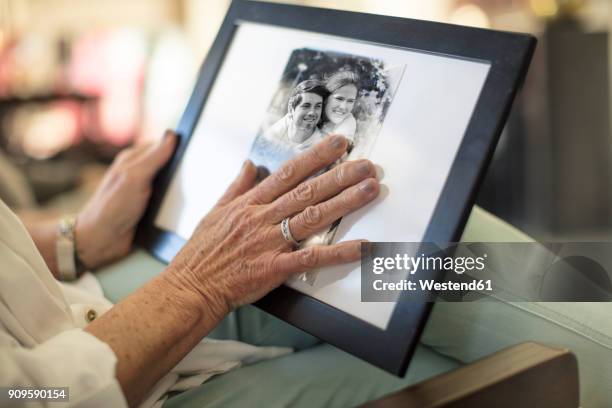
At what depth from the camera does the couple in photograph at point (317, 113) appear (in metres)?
0.76

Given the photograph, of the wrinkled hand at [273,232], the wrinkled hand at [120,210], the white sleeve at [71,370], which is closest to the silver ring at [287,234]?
the wrinkled hand at [273,232]

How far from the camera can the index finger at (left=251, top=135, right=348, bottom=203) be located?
0.74 metres

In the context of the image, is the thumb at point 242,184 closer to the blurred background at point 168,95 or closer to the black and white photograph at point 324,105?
the black and white photograph at point 324,105

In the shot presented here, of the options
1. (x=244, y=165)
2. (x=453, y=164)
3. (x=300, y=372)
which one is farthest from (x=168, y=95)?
(x=453, y=164)

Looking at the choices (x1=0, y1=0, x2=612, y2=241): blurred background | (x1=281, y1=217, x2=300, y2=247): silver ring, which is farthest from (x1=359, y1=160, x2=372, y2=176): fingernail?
(x1=0, y1=0, x2=612, y2=241): blurred background

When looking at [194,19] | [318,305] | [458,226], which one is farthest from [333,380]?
[194,19]

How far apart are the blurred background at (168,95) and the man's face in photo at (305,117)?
1.46m

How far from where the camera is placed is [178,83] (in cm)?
392

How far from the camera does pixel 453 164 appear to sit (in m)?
0.66

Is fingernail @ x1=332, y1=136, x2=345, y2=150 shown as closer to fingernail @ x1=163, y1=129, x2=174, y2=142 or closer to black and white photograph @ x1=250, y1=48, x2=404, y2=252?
black and white photograph @ x1=250, y1=48, x2=404, y2=252

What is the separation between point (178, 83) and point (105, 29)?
68cm

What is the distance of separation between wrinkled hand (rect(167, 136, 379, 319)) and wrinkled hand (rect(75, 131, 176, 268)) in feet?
0.86

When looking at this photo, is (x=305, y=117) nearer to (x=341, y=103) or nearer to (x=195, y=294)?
(x=341, y=103)

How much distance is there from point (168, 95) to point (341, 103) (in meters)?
3.41
